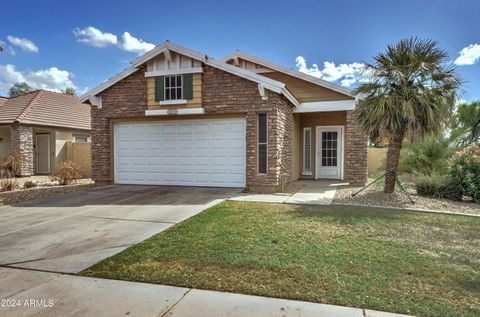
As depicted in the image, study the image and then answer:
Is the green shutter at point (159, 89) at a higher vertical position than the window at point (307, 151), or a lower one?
higher

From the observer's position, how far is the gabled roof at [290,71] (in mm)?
11648

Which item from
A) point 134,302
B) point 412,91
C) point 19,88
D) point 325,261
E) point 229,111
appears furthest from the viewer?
point 19,88

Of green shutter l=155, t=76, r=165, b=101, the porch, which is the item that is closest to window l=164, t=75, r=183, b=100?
green shutter l=155, t=76, r=165, b=101

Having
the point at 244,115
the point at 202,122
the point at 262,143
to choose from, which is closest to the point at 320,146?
the point at 262,143

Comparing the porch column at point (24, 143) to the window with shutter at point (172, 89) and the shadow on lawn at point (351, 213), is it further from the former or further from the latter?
the shadow on lawn at point (351, 213)

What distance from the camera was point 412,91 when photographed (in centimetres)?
855

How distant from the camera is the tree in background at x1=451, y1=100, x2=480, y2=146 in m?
13.8

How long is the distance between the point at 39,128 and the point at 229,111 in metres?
12.8

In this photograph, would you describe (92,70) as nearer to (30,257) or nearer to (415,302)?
(30,257)

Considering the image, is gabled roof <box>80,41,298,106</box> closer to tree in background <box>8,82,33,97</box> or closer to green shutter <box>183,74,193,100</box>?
green shutter <box>183,74,193,100</box>

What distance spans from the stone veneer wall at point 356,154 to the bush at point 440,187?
199 cm

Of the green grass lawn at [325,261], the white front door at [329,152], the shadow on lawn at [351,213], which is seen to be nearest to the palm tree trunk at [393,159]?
the shadow on lawn at [351,213]

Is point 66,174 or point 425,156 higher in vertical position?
point 425,156

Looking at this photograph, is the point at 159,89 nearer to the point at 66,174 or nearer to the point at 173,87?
the point at 173,87
